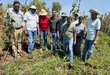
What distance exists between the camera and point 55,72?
13.3 metres

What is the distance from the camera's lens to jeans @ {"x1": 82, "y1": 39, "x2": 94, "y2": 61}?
46.4ft

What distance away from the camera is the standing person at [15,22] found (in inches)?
528

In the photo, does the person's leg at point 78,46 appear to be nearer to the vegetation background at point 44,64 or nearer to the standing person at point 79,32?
the standing person at point 79,32

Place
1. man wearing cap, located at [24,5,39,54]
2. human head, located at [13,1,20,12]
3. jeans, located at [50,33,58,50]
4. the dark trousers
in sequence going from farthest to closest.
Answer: jeans, located at [50,33,58,50] < the dark trousers < man wearing cap, located at [24,5,39,54] < human head, located at [13,1,20,12]

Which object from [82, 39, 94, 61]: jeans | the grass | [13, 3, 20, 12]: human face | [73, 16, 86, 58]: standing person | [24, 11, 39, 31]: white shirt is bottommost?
the grass

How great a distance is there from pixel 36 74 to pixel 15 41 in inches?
72.2

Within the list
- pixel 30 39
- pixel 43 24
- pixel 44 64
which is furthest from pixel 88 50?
pixel 30 39

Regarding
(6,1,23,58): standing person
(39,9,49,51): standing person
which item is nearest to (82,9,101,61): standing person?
(39,9,49,51): standing person

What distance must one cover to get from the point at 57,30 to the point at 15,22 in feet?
7.32

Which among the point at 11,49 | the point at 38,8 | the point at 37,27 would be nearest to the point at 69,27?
the point at 37,27

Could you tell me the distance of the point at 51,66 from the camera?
45.3 feet

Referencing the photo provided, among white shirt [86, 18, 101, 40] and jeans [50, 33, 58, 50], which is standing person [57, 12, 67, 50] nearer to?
jeans [50, 33, 58, 50]

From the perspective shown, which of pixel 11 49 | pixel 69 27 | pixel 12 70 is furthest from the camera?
pixel 11 49

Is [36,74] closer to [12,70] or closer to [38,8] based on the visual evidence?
[12,70]
